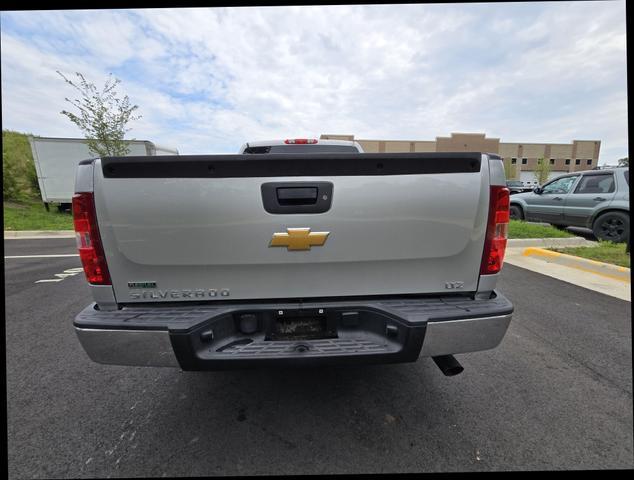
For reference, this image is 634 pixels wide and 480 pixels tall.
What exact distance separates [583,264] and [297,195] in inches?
269

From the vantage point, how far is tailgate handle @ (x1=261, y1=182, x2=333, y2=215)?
68.6 inches

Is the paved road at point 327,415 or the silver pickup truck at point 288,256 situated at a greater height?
the silver pickup truck at point 288,256

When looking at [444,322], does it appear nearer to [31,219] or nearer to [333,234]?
[333,234]

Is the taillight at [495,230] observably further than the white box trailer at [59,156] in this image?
No

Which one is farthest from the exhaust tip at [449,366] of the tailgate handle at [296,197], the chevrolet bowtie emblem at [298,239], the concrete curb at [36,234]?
the concrete curb at [36,234]

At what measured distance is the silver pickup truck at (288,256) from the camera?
5.56 feet

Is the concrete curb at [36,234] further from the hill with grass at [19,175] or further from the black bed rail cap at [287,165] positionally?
the black bed rail cap at [287,165]

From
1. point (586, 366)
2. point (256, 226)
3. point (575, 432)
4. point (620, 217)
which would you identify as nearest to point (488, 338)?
point (575, 432)

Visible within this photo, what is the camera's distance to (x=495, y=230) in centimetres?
186

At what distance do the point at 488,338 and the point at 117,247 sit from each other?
2.33 meters

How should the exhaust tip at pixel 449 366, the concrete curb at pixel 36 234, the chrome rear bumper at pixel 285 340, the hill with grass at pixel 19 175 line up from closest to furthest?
the chrome rear bumper at pixel 285 340
the exhaust tip at pixel 449 366
the concrete curb at pixel 36 234
the hill with grass at pixel 19 175

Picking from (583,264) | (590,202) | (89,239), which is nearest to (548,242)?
(590,202)

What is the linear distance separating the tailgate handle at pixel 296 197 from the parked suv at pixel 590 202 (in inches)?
347

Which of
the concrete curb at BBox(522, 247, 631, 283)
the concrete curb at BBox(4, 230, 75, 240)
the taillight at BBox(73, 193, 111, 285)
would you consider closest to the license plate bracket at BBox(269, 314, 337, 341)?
the taillight at BBox(73, 193, 111, 285)
